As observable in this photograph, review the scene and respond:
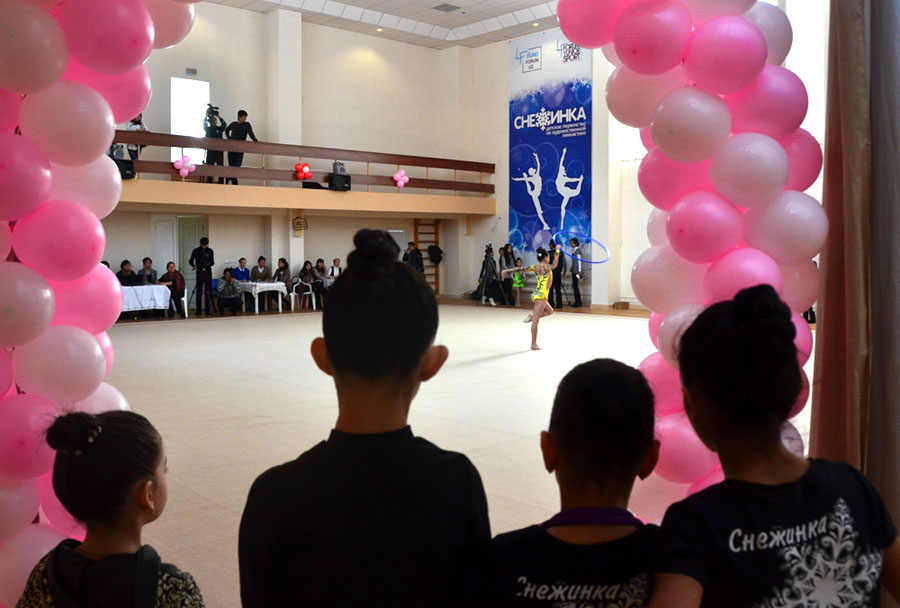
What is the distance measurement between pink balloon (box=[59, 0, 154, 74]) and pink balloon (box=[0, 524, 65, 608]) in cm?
135

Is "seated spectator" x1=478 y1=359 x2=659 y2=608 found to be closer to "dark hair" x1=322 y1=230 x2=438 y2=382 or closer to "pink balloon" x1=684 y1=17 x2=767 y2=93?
"dark hair" x1=322 y1=230 x2=438 y2=382

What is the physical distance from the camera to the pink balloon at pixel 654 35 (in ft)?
8.59

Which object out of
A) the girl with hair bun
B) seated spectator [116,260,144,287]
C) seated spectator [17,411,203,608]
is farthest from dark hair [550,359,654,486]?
seated spectator [116,260,144,287]

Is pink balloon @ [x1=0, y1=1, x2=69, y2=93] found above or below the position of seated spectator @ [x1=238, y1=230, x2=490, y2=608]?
above

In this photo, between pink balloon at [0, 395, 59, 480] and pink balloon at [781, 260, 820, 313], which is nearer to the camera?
pink balloon at [0, 395, 59, 480]

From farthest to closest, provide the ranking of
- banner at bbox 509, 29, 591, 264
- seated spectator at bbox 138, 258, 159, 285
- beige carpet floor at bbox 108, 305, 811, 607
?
banner at bbox 509, 29, 591, 264 → seated spectator at bbox 138, 258, 159, 285 → beige carpet floor at bbox 108, 305, 811, 607

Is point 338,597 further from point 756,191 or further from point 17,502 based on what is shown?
point 756,191

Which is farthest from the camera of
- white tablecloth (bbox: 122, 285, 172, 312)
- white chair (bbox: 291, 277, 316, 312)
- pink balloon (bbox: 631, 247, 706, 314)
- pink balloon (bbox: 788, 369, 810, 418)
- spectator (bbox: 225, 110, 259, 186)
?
white chair (bbox: 291, 277, 316, 312)

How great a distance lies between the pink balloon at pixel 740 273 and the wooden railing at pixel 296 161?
12491 mm

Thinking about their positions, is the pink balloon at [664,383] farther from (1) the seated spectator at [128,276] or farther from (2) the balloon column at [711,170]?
(1) the seated spectator at [128,276]

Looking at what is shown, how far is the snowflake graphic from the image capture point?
129cm

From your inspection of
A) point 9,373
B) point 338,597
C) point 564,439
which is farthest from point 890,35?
point 9,373

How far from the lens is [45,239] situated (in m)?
2.35

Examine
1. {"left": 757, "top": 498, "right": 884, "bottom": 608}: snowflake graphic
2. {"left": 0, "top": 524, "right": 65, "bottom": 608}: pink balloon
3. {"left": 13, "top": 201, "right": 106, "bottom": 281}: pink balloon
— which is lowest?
{"left": 0, "top": 524, "right": 65, "bottom": 608}: pink balloon
